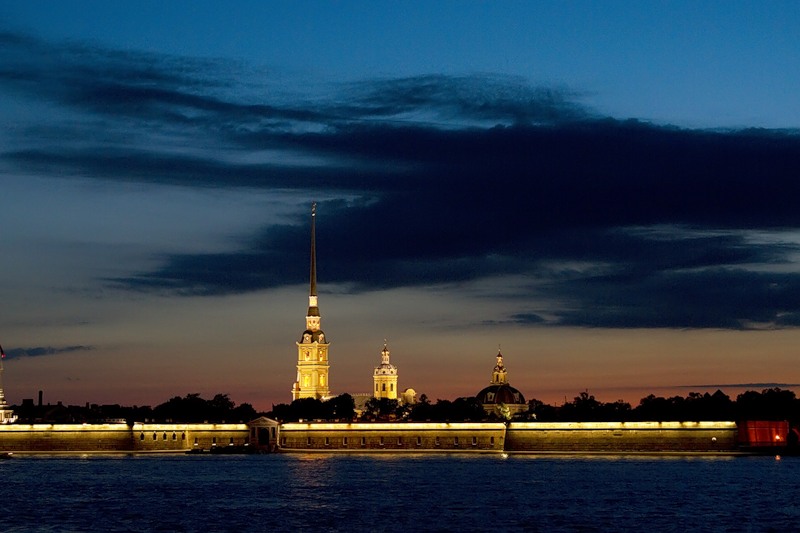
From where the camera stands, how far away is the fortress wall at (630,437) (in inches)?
5915

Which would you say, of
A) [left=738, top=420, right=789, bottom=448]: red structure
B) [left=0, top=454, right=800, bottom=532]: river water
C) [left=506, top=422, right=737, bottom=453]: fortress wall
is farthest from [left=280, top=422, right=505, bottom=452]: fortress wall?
[left=0, top=454, right=800, bottom=532]: river water

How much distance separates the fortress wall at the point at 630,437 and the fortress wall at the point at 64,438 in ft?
141

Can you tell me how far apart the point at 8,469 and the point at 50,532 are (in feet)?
204

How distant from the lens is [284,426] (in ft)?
561

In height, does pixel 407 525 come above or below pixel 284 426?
below

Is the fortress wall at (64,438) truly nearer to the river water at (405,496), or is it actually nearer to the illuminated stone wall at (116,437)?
the illuminated stone wall at (116,437)

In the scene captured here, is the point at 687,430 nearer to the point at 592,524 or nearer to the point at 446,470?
the point at 446,470

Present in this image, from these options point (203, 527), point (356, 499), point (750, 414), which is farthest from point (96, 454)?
point (203, 527)

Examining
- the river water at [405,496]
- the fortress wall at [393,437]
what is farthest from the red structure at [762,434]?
the fortress wall at [393,437]

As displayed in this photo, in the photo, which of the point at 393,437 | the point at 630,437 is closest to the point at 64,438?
the point at 393,437

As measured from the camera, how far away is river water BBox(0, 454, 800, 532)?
7019 centimetres

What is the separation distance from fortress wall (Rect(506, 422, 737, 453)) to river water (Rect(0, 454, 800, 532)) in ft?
53.6

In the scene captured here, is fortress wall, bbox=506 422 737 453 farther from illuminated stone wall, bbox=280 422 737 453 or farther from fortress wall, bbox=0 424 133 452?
fortress wall, bbox=0 424 133 452

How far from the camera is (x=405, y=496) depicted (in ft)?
282
